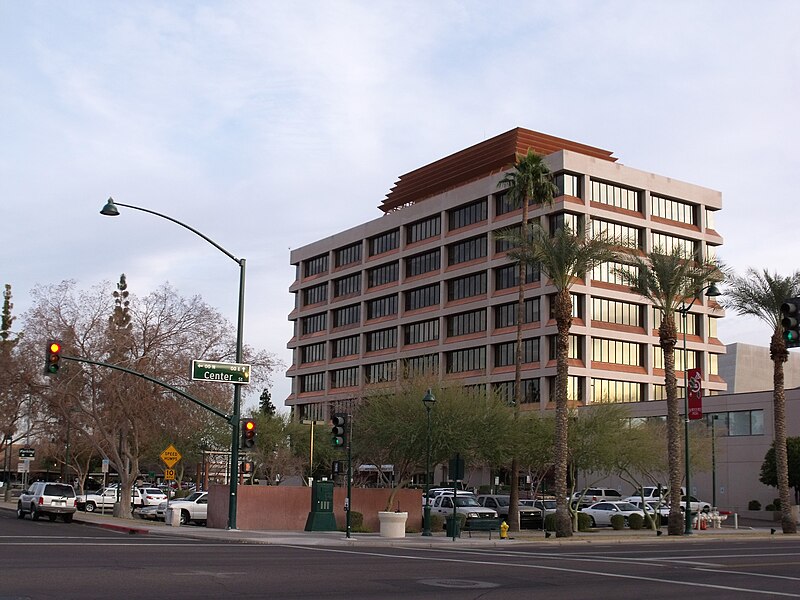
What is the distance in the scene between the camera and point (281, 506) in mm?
39969

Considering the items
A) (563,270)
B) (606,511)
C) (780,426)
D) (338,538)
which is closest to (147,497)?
(338,538)

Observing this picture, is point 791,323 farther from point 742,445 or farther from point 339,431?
point 742,445

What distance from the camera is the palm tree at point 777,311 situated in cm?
4709

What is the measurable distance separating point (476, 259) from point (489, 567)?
70.3m

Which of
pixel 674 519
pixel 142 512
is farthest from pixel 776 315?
pixel 142 512

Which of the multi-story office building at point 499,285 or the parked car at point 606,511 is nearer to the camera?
the parked car at point 606,511

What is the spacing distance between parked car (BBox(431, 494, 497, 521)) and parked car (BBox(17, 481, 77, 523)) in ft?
55.4

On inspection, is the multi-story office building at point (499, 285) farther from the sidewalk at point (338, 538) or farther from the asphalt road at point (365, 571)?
→ the asphalt road at point (365, 571)

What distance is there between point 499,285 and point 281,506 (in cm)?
5274

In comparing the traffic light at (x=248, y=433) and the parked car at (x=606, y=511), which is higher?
the traffic light at (x=248, y=433)

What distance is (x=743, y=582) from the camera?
2033cm

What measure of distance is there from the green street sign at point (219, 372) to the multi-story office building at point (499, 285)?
4489cm

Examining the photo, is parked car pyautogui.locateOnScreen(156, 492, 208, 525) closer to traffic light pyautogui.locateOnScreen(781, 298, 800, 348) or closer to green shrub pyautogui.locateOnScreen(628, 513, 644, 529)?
green shrub pyautogui.locateOnScreen(628, 513, 644, 529)

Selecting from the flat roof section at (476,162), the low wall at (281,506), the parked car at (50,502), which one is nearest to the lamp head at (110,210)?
the low wall at (281,506)
